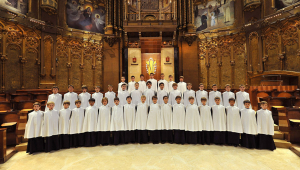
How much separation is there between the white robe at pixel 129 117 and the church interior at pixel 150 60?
0.59 m

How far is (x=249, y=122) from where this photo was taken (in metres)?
4.56

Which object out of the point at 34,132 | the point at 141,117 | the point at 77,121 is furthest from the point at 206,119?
the point at 34,132

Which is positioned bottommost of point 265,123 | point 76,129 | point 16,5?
point 76,129

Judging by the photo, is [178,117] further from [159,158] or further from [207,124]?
[159,158]

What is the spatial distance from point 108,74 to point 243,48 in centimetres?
960

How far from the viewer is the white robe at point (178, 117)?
4.98 m

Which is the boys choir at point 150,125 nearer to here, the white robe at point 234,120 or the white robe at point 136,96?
the white robe at point 234,120

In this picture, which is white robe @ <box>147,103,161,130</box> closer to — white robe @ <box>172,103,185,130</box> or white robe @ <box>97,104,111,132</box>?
white robe @ <box>172,103,185,130</box>

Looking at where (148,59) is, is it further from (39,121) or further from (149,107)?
(39,121)

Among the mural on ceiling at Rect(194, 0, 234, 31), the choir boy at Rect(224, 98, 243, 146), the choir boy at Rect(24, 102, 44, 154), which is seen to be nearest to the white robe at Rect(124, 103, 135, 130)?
the choir boy at Rect(24, 102, 44, 154)

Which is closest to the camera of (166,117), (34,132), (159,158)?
(159,158)

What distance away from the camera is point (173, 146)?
4711mm

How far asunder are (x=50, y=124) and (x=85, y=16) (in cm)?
957

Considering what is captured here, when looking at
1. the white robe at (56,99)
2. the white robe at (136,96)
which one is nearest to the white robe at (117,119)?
the white robe at (136,96)
